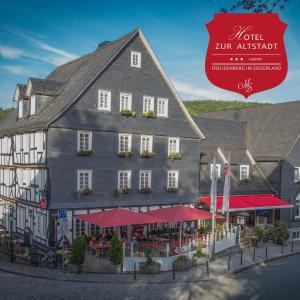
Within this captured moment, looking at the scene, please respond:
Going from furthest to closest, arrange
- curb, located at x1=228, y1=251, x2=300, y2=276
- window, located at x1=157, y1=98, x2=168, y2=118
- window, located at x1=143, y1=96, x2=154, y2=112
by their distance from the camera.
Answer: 1. window, located at x1=157, y1=98, x2=168, y2=118
2. window, located at x1=143, y1=96, x2=154, y2=112
3. curb, located at x1=228, y1=251, x2=300, y2=276

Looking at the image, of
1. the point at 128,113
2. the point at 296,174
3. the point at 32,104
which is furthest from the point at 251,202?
the point at 32,104

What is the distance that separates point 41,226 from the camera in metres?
26.7

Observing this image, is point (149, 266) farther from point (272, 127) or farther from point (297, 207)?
point (272, 127)

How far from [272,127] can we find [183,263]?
21625mm

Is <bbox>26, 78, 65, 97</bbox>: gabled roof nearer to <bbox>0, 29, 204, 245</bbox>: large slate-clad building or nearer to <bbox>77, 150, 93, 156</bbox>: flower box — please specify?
<bbox>0, 29, 204, 245</bbox>: large slate-clad building

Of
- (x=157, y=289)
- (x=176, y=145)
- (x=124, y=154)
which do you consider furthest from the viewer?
(x=176, y=145)

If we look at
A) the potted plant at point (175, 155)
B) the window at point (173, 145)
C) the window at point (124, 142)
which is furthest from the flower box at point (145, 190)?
the window at point (173, 145)

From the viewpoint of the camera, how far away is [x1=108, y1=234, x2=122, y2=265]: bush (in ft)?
71.0

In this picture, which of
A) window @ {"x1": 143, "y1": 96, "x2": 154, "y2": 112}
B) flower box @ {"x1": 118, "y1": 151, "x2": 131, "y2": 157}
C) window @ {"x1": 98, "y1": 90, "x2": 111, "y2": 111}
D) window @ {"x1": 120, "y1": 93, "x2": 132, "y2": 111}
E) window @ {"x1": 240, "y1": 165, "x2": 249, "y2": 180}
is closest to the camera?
window @ {"x1": 98, "y1": 90, "x2": 111, "y2": 111}

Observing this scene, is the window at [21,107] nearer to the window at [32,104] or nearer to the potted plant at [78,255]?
the window at [32,104]

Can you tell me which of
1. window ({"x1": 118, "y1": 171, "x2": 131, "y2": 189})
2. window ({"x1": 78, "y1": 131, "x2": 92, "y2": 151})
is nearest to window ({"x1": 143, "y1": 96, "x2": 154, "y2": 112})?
window ({"x1": 118, "y1": 171, "x2": 131, "y2": 189})

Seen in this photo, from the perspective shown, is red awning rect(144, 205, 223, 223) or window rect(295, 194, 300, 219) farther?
window rect(295, 194, 300, 219)

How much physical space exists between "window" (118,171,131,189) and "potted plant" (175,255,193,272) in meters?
7.15

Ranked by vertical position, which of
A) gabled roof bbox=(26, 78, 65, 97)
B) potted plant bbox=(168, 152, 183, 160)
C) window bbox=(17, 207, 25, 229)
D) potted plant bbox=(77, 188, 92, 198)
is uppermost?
gabled roof bbox=(26, 78, 65, 97)
